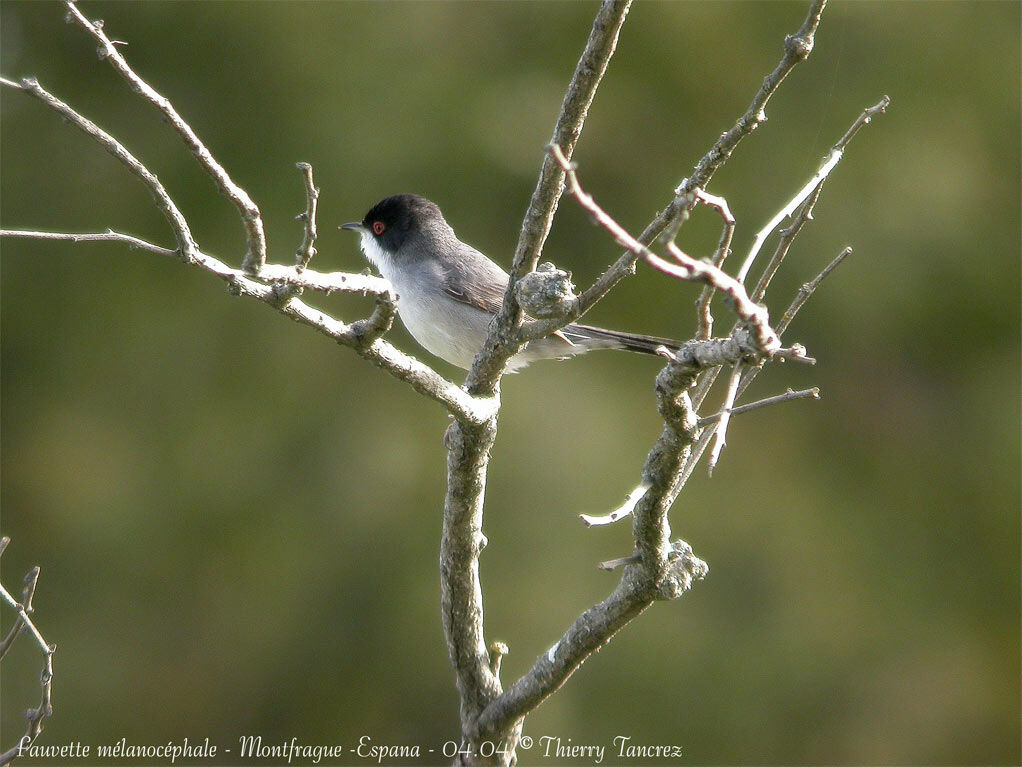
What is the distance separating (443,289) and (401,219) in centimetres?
61

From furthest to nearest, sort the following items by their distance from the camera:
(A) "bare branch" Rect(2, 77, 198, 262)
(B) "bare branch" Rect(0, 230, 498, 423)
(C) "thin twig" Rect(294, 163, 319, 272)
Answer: (B) "bare branch" Rect(0, 230, 498, 423) < (C) "thin twig" Rect(294, 163, 319, 272) < (A) "bare branch" Rect(2, 77, 198, 262)

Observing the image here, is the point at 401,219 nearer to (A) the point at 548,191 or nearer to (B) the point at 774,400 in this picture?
(A) the point at 548,191

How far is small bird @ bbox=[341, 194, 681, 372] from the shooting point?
189 inches

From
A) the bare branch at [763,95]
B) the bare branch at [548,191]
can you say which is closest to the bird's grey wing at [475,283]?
the bare branch at [548,191]

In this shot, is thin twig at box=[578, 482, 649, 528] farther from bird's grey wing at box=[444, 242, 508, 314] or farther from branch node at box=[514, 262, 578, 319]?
bird's grey wing at box=[444, 242, 508, 314]

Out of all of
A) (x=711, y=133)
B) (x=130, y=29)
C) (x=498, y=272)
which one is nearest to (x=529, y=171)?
(x=711, y=133)

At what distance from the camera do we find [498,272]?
17.2 feet

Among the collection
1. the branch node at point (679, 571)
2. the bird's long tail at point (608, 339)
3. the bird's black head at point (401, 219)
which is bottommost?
the branch node at point (679, 571)

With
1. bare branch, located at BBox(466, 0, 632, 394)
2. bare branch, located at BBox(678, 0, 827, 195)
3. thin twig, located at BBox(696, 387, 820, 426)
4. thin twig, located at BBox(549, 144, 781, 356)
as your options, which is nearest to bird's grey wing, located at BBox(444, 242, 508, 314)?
bare branch, located at BBox(466, 0, 632, 394)

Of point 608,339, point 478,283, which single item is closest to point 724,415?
point 608,339

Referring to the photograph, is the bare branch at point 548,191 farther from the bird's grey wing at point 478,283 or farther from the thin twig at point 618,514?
the bird's grey wing at point 478,283

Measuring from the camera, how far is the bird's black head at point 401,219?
17.7 feet

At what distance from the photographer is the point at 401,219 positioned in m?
5.42

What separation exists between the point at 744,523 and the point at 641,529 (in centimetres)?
493
